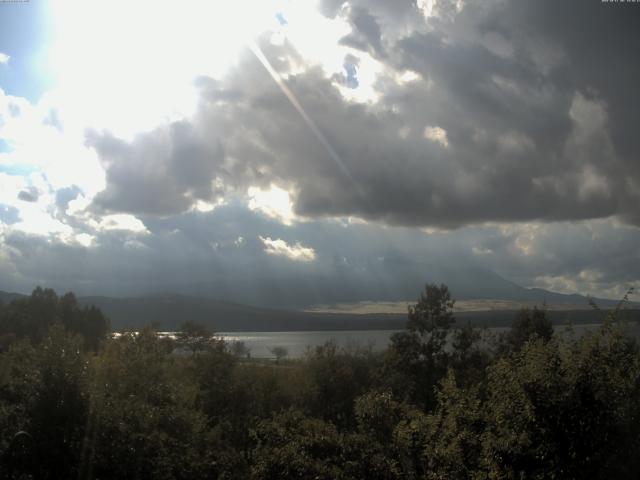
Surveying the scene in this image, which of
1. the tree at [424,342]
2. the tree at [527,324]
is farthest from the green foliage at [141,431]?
the tree at [527,324]

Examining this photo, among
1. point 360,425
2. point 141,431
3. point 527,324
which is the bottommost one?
point 141,431

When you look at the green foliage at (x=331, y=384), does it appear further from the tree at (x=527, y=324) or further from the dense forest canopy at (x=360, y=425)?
the dense forest canopy at (x=360, y=425)

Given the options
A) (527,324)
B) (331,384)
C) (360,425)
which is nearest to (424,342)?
(331,384)

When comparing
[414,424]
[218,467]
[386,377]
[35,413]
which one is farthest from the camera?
[386,377]

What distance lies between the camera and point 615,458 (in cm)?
1191

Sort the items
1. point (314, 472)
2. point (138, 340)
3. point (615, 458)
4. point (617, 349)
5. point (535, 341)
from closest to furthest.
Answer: point (615, 458), point (617, 349), point (535, 341), point (314, 472), point (138, 340)

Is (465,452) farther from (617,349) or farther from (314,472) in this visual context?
(314,472)

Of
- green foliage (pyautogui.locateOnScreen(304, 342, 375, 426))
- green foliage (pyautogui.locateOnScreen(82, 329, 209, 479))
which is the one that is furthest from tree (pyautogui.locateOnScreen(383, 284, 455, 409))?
green foliage (pyautogui.locateOnScreen(82, 329, 209, 479))

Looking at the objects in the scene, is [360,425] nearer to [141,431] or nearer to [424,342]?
[141,431]

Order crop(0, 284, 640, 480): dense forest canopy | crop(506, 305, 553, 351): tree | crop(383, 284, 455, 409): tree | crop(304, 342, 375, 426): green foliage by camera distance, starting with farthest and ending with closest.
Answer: crop(506, 305, 553, 351): tree < crop(383, 284, 455, 409): tree < crop(304, 342, 375, 426): green foliage < crop(0, 284, 640, 480): dense forest canopy

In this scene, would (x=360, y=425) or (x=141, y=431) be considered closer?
(x=360, y=425)

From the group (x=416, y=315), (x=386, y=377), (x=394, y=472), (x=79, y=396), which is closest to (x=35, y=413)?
(x=79, y=396)

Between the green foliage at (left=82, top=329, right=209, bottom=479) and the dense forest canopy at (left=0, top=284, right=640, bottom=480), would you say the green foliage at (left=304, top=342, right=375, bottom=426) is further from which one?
the green foliage at (left=82, top=329, right=209, bottom=479)

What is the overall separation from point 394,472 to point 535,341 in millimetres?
5224
